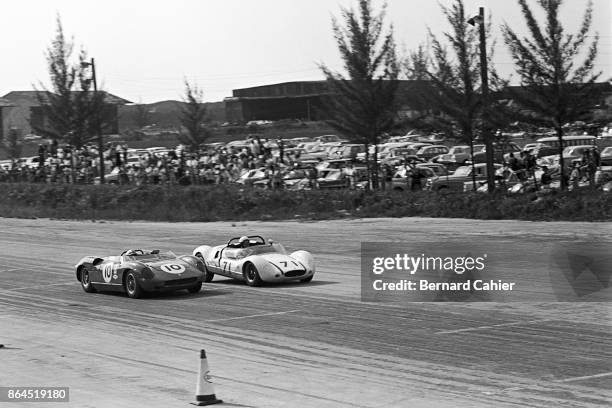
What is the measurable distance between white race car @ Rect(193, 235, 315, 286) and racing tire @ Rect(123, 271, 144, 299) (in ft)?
5.74

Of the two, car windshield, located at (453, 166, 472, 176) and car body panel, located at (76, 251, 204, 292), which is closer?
car body panel, located at (76, 251, 204, 292)

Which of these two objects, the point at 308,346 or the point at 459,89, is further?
the point at 459,89

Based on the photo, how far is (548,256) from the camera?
77.9 ft

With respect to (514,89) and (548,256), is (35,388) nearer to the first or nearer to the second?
(548,256)

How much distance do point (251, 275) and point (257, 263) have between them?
1.29 ft

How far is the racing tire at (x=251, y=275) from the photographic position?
2114 centimetres

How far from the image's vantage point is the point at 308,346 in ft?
47.4

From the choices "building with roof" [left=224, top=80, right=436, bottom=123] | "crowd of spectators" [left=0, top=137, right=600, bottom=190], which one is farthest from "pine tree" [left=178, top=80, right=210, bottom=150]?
"building with roof" [left=224, top=80, right=436, bottom=123]

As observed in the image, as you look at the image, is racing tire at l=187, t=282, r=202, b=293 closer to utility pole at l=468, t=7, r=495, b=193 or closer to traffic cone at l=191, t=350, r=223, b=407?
traffic cone at l=191, t=350, r=223, b=407

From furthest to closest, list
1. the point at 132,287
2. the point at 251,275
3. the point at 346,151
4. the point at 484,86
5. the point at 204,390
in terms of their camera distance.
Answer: the point at 346,151
the point at 484,86
the point at 251,275
the point at 132,287
the point at 204,390

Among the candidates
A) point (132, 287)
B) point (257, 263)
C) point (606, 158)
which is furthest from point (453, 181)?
point (132, 287)

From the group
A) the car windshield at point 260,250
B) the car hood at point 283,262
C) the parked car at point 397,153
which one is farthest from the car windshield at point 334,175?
the car hood at point 283,262

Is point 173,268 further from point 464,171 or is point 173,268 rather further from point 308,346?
point 464,171

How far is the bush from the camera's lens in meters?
31.0
